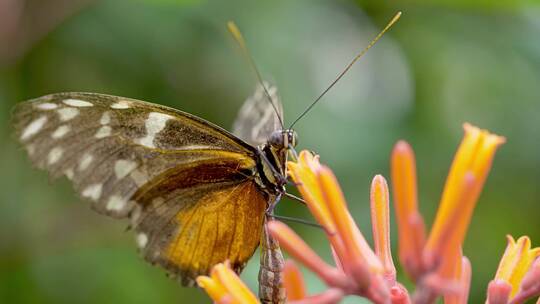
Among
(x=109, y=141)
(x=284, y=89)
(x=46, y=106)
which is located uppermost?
(x=284, y=89)

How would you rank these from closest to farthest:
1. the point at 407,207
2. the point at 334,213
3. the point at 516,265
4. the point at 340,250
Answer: the point at 407,207
the point at 334,213
the point at 340,250
the point at 516,265

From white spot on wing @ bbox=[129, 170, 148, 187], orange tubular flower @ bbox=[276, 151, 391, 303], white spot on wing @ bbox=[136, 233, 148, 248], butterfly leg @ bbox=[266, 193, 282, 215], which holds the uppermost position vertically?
white spot on wing @ bbox=[129, 170, 148, 187]

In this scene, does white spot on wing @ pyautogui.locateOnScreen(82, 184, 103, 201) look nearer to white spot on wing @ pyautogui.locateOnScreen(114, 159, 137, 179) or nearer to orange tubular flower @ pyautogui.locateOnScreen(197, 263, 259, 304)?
white spot on wing @ pyautogui.locateOnScreen(114, 159, 137, 179)

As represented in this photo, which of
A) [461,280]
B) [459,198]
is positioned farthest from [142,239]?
[459,198]

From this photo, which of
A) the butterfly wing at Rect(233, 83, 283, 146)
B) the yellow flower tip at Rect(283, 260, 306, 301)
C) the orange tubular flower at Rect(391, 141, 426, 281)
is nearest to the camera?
the orange tubular flower at Rect(391, 141, 426, 281)

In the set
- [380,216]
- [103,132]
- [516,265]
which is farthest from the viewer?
[103,132]

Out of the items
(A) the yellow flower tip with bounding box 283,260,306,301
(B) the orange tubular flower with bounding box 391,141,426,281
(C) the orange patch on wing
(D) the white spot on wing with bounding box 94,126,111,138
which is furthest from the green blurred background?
(B) the orange tubular flower with bounding box 391,141,426,281

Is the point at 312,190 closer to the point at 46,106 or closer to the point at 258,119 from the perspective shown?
the point at 46,106
